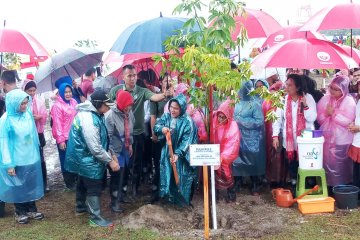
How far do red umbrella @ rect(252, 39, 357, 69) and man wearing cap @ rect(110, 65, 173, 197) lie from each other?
4.53 ft

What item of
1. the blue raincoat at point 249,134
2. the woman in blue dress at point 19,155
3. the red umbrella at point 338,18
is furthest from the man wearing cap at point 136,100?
the red umbrella at point 338,18

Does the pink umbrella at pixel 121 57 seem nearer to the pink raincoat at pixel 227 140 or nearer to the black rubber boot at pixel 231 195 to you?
the pink raincoat at pixel 227 140

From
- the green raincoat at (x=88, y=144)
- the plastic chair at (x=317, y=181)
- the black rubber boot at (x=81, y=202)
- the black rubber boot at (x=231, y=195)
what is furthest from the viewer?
the black rubber boot at (x=231, y=195)

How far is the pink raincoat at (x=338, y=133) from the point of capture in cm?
552

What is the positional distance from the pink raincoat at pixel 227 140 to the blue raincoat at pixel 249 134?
30 centimetres

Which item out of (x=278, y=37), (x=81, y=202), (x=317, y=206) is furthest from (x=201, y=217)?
(x=278, y=37)

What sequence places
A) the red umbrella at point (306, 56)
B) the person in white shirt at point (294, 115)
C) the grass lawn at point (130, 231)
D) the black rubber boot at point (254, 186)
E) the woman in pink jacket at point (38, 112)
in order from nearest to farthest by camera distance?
1. the grass lawn at point (130, 231)
2. the red umbrella at point (306, 56)
3. the person in white shirt at point (294, 115)
4. the black rubber boot at point (254, 186)
5. the woman in pink jacket at point (38, 112)

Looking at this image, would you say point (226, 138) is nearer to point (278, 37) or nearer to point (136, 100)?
point (136, 100)

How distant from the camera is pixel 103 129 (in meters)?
5.01

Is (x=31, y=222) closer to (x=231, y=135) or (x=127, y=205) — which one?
(x=127, y=205)

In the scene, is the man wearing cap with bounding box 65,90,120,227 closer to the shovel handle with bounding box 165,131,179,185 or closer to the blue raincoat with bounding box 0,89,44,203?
the blue raincoat with bounding box 0,89,44,203

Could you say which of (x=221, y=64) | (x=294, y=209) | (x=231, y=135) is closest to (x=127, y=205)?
(x=231, y=135)

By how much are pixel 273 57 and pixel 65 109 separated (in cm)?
314

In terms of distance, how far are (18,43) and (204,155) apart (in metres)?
3.25
